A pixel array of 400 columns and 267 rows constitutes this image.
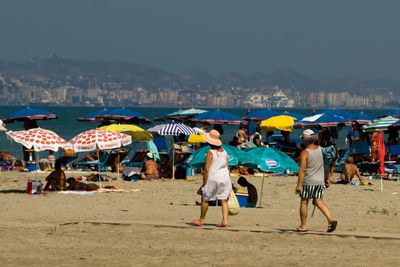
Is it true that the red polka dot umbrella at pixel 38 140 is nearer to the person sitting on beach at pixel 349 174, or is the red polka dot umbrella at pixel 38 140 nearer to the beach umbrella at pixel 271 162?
the beach umbrella at pixel 271 162

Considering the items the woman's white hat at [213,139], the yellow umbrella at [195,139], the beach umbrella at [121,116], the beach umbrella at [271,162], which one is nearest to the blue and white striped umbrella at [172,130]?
the yellow umbrella at [195,139]

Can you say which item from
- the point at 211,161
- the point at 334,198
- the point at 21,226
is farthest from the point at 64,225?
the point at 334,198

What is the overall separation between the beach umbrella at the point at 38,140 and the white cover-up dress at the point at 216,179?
588 cm

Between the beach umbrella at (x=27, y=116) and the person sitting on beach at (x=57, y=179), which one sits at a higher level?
the beach umbrella at (x=27, y=116)

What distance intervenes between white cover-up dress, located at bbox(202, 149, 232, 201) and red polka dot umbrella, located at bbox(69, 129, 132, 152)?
6.50 metres

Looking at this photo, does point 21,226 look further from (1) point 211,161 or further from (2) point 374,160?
(2) point 374,160

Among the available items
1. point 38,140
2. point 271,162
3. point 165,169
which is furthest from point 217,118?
point 271,162

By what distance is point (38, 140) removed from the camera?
1739 centimetres

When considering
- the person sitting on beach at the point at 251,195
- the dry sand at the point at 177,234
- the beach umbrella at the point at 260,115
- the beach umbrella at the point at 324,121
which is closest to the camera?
the dry sand at the point at 177,234

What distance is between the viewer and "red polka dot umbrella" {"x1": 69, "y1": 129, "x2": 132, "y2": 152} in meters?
18.2

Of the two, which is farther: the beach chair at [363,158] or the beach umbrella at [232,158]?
the beach chair at [363,158]

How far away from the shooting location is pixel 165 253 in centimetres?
1038

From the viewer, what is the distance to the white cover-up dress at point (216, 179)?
1196 centimetres

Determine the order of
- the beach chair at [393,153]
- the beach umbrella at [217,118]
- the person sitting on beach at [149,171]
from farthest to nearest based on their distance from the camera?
Answer: the beach umbrella at [217,118] < the beach chair at [393,153] < the person sitting on beach at [149,171]
